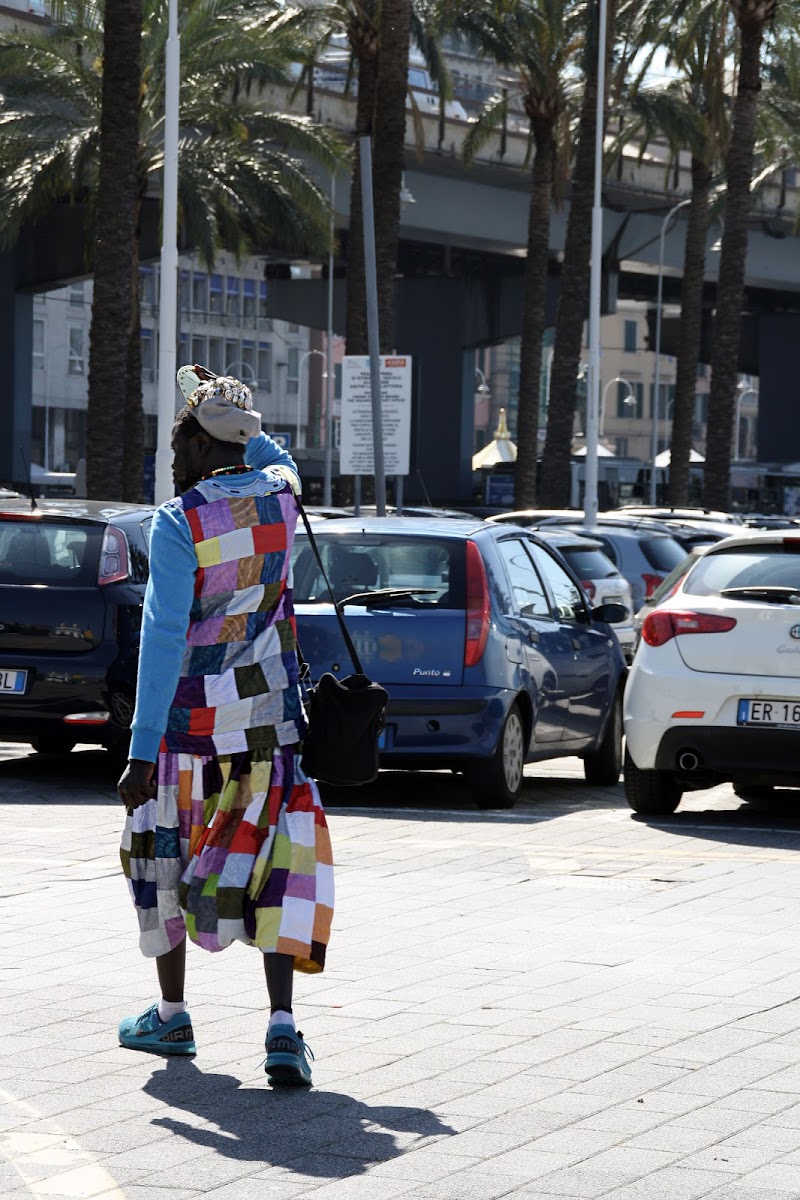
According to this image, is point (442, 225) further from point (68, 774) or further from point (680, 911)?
point (680, 911)

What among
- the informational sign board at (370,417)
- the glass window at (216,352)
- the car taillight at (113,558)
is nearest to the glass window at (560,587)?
the car taillight at (113,558)

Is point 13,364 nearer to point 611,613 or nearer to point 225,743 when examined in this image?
point 611,613

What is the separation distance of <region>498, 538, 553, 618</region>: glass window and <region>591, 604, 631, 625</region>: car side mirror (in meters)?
0.52

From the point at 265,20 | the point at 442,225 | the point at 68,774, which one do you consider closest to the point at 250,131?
the point at 265,20

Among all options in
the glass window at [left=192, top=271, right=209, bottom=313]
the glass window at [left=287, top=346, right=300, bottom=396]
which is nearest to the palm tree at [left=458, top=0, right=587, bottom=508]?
the glass window at [left=192, top=271, right=209, bottom=313]

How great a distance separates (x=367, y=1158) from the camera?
487 cm

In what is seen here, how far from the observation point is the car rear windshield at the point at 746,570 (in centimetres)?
1112

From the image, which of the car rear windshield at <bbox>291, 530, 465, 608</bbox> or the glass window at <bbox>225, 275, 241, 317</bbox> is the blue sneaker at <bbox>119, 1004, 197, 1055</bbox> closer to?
the car rear windshield at <bbox>291, 530, 465, 608</bbox>

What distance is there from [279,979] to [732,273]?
35.7 metres

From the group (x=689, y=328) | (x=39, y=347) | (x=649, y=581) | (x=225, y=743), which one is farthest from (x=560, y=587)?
(x=39, y=347)

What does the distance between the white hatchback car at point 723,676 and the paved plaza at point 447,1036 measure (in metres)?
0.72

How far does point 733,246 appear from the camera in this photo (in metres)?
39.8

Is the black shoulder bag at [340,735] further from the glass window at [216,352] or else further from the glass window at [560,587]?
the glass window at [216,352]

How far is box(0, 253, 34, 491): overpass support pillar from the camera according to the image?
157ft
